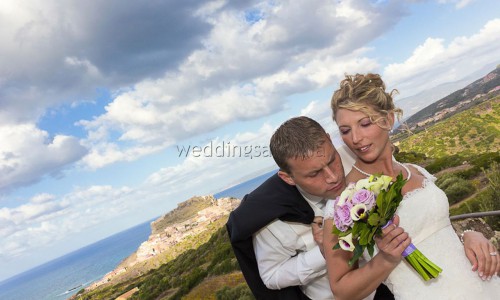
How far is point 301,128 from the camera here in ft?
9.72

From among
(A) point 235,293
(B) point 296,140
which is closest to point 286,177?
(B) point 296,140

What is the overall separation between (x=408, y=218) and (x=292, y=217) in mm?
871

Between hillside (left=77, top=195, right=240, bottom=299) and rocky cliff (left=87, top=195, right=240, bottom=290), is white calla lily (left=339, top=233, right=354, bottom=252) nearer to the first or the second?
hillside (left=77, top=195, right=240, bottom=299)

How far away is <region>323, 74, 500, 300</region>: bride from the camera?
2.88m

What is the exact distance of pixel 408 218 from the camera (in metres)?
2.91

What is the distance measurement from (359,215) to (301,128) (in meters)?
0.87

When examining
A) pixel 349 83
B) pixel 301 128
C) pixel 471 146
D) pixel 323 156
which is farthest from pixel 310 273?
pixel 471 146

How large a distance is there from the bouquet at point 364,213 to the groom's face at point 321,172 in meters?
0.38

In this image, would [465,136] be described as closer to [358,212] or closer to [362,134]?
[362,134]

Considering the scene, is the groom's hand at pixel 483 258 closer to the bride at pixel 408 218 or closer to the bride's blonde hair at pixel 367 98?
the bride at pixel 408 218

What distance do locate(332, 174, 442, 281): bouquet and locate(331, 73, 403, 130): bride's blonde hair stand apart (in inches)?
27.2

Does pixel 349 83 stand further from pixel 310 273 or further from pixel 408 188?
pixel 310 273

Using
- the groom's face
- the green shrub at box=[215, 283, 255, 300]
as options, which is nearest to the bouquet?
the groom's face

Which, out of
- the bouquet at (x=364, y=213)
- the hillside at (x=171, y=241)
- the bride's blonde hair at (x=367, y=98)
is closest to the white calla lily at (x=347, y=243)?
the bouquet at (x=364, y=213)
